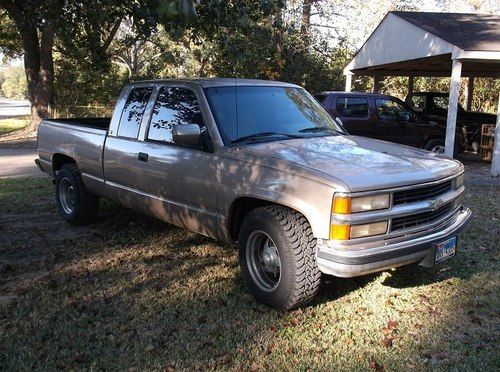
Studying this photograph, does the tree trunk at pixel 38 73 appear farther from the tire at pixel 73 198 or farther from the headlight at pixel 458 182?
the headlight at pixel 458 182

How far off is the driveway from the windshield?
7.32m

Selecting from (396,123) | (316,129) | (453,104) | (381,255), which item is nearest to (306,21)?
(396,123)

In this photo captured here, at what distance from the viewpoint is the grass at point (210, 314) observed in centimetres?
349

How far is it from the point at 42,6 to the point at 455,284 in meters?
5.81

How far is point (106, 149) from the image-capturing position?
19.2 feet

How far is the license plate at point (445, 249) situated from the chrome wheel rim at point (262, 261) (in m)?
1.25

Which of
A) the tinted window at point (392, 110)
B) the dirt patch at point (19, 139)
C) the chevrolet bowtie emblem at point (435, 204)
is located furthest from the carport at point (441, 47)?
the dirt patch at point (19, 139)

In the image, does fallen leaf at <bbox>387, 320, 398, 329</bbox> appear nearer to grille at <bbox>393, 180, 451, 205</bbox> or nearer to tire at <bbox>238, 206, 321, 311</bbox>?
tire at <bbox>238, 206, 321, 311</bbox>

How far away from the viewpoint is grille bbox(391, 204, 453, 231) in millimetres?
3803

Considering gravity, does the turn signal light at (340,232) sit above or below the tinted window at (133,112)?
below

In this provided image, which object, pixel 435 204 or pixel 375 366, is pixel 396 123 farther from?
pixel 375 366

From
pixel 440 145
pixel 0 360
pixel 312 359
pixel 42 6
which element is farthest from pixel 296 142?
pixel 440 145

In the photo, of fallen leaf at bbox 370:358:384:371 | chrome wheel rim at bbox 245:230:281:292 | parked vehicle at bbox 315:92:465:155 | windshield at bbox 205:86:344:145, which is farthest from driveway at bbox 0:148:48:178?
fallen leaf at bbox 370:358:384:371

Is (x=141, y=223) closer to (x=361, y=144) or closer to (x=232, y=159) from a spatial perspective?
(x=232, y=159)
